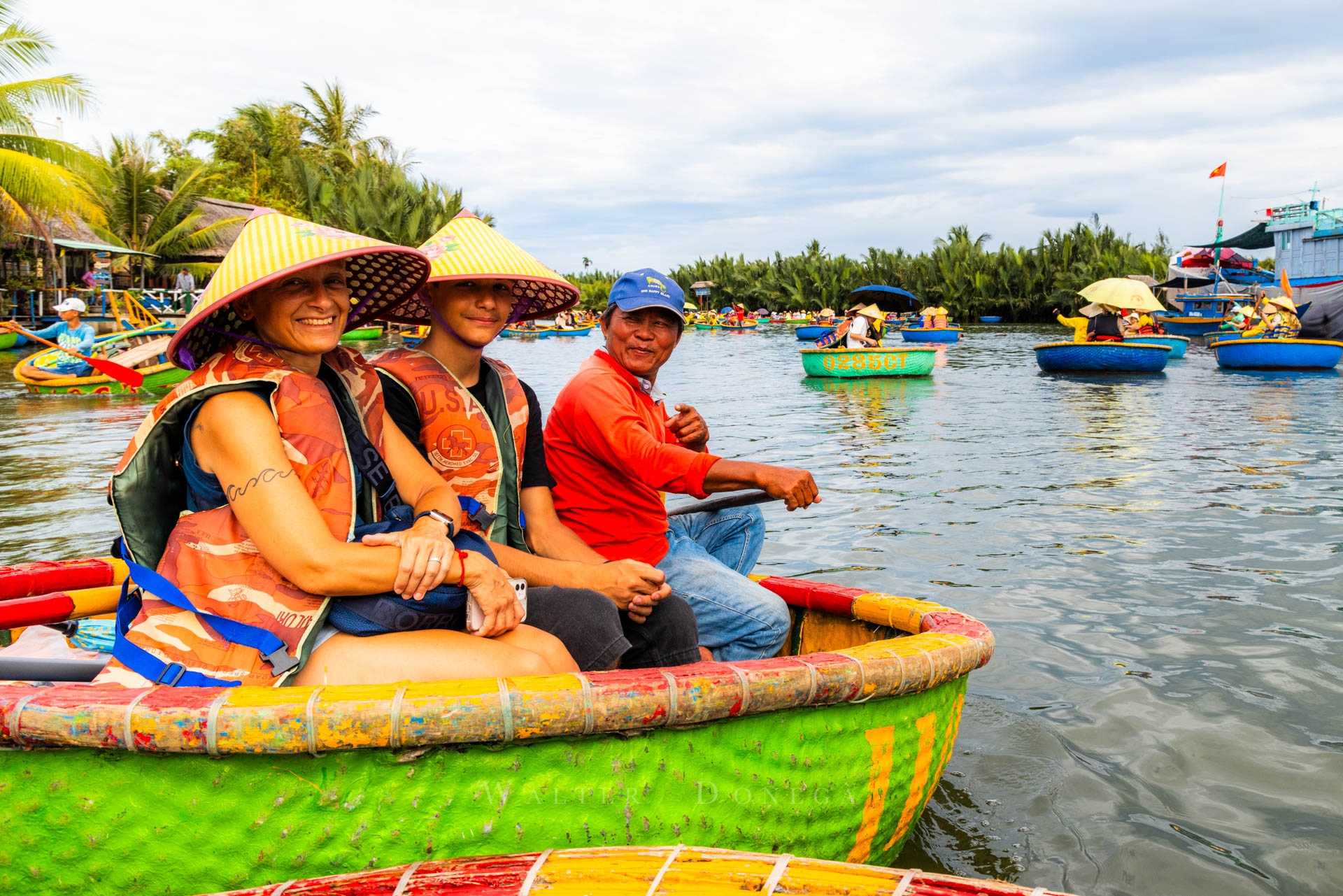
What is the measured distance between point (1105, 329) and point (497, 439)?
66.0 feet

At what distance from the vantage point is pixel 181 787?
2072mm

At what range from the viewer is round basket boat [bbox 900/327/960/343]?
30.3m

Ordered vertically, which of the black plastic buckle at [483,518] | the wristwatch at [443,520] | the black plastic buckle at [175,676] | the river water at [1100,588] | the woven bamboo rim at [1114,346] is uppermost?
the wristwatch at [443,520]

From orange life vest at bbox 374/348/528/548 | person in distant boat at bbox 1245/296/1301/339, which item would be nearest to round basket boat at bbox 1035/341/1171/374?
person in distant boat at bbox 1245/296/1301/339

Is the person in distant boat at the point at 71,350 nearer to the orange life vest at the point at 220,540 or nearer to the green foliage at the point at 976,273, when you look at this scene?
the orange life vest at the point at 220,540

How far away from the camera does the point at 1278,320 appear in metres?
22.7

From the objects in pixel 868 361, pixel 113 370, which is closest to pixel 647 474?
pixel 113 370

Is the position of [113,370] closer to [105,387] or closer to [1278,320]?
[105,387]

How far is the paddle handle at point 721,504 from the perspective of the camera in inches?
140

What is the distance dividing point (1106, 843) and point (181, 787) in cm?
252

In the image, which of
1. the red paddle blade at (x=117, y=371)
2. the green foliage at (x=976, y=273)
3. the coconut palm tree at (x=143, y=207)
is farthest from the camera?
the green foliage at (x=976, y=273)

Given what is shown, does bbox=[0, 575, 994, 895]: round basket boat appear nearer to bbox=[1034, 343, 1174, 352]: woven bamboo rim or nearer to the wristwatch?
the wristwatch

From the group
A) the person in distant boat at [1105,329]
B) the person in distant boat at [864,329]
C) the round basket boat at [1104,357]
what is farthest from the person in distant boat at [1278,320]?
the person in distant boat at [864,329]

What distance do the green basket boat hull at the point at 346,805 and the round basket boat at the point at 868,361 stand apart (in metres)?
17.6
